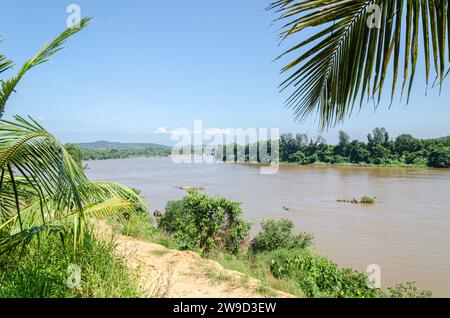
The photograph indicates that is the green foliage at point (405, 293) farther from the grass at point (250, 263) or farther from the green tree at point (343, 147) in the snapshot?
the green tree at point (343, 147)

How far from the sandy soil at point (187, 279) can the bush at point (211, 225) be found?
300 cm

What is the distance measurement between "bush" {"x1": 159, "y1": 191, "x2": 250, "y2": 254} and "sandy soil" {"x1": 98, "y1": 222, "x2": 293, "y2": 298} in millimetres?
3000

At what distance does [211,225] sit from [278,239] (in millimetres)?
1954

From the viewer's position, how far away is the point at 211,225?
905 cm

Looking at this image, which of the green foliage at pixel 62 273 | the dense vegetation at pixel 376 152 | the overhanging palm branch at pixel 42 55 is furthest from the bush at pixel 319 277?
the dense vegetation at pixel 376 152

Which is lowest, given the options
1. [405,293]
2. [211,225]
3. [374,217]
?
[374,217]

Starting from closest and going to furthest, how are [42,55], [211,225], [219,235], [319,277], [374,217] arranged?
[42,55] < [319,277] < [211,225] < [219,235] < [374,217]

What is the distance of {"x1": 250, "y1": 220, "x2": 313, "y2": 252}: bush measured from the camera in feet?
30.5

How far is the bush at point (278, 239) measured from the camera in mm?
9305

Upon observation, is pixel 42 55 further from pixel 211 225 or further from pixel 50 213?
pixel 211 225

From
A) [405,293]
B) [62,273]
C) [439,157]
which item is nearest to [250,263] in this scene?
[405,293]

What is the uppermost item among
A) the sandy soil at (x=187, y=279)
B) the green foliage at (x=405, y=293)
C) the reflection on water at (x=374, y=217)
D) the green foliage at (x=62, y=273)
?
the green foliage at (x=62, y=273)
